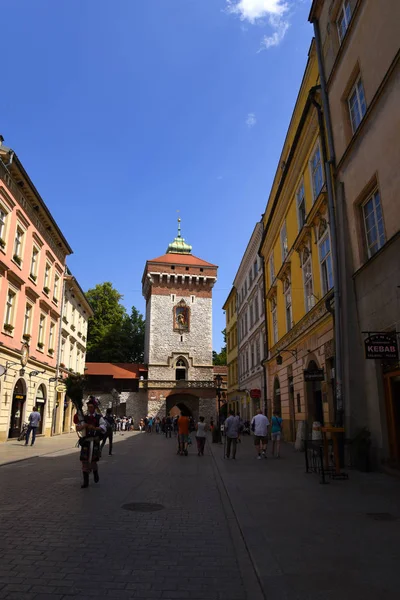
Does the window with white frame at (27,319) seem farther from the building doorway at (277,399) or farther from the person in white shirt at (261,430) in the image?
the person in white shirt at (261,430)

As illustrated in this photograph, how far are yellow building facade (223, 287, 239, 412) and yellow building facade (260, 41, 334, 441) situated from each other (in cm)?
1858

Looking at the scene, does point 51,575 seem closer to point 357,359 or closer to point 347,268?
→ point 357,359

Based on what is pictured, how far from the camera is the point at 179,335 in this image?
181 feet

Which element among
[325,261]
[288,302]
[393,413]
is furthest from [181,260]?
[393,413]

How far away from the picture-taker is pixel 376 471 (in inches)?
435

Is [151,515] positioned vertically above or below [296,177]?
below

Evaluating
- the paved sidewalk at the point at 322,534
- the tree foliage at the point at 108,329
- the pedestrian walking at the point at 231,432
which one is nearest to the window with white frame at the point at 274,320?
the pedestrian walking at the point at 231,432

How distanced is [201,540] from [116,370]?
4663cm

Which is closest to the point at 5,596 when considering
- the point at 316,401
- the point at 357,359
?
the point at 357,359

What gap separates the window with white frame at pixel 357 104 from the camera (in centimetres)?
1266

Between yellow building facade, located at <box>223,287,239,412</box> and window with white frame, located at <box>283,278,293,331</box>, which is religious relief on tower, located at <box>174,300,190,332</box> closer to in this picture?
yellow building facade, located at <box>223,287,239,412</box>

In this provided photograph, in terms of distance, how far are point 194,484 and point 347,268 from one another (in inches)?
294

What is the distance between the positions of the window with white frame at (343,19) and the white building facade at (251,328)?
16541mm

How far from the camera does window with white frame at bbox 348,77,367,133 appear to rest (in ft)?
41.5
